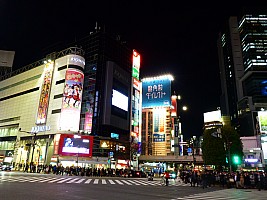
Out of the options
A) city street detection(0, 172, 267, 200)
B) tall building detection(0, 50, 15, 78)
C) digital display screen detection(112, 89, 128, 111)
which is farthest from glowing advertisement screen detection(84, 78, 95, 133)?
tall building detection(0, 50, 15, 78)

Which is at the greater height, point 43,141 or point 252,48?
point 252,48

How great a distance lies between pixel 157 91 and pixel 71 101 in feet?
220

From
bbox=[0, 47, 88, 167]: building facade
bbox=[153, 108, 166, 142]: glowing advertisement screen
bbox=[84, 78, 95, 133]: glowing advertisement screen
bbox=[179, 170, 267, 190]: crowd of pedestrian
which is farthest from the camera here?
bbox=[153, 108, 166, 142]: glowing advertisement screen

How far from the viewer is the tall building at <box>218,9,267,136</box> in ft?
291

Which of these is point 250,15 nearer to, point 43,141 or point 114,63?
point 114,63

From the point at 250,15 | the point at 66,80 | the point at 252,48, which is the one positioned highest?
the point at 250,15

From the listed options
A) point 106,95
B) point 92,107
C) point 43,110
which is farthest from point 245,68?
point 43,110

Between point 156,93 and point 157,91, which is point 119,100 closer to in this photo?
point 156,93

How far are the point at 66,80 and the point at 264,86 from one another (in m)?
78.0

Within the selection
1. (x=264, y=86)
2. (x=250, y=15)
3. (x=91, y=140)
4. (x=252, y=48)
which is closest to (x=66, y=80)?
(x=91, y=140)

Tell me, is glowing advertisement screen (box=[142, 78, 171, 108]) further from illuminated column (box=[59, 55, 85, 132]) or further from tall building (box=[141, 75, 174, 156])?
illuminated column (box=[59, 55, 85, 132])

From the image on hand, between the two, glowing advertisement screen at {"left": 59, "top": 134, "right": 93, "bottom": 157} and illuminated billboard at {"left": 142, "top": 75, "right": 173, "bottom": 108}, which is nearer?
glowing advertisement screen at {"left": 59, "top": 134, "right": 93, "bottom": 157}

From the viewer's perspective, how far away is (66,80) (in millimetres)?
55625

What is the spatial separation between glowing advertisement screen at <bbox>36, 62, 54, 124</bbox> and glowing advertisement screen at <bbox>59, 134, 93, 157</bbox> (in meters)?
10.1
